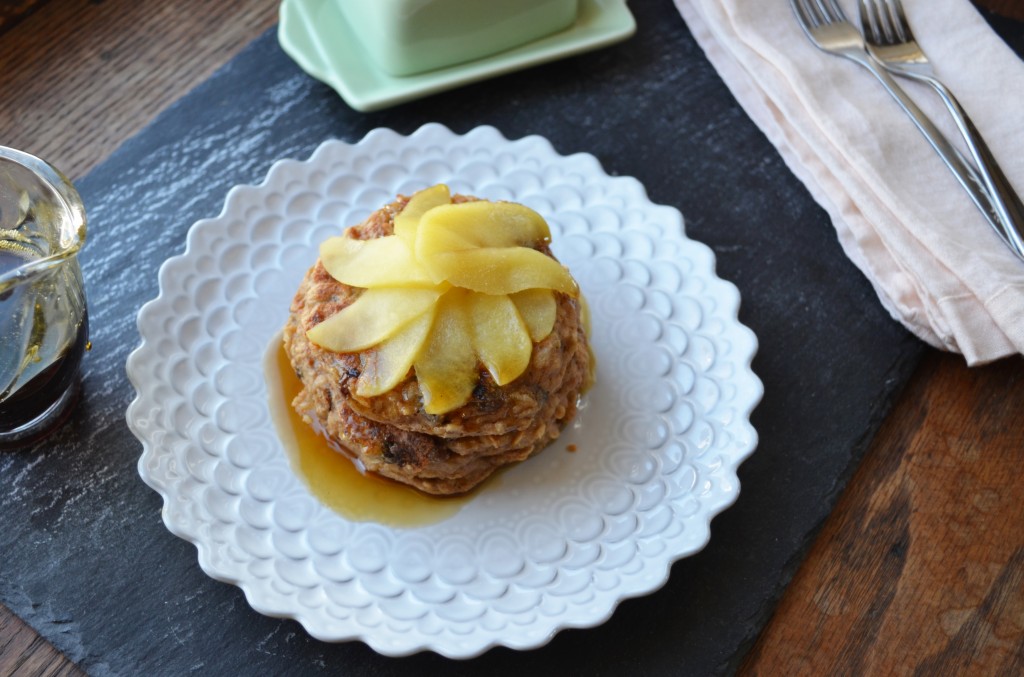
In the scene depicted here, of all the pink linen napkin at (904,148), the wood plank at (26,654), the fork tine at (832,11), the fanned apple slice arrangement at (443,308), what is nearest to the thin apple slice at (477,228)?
the fanned apple slice arrangement at (443,308)

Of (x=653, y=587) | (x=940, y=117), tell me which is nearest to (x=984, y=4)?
(x=940, y=117)

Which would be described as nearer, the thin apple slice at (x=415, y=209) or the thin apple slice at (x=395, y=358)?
the thin apple slice at (x=395, y=358)

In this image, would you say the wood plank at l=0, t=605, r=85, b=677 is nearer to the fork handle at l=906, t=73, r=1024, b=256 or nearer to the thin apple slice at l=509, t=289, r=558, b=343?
the thin apple slice at l=509, t=289, r=558, b=343

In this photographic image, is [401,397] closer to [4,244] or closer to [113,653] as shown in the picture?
[113,653]

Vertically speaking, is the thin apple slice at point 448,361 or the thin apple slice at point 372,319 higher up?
the thin apple slice at point 372,319

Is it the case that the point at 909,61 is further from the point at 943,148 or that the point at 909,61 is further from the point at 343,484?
the point at 343,484

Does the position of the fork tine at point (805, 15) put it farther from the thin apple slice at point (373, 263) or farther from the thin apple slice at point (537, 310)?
the thin apple slice at point (373, 263)

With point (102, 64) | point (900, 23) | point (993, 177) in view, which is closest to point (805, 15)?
point (900, 23)
